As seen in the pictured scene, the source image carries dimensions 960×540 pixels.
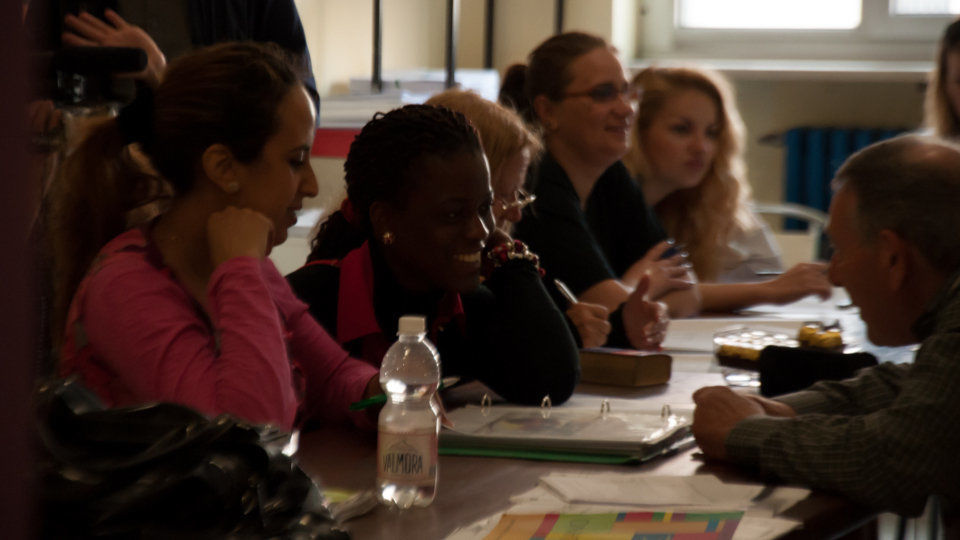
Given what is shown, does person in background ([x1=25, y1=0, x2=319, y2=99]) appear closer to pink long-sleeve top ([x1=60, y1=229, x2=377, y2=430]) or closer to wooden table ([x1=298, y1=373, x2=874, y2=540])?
pink long-sleeve top ([x1=60, y1=229, x2=377, y2=430])

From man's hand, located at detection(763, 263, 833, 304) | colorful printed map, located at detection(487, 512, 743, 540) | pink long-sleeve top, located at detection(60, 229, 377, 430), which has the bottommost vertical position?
man's hand, located at detection(763, 263, 833, 304)

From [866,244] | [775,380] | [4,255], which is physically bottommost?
[775,380]

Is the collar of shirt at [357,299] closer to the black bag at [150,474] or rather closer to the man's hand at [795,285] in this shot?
the black bag at [150,474]

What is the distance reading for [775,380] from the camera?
1.55 metres

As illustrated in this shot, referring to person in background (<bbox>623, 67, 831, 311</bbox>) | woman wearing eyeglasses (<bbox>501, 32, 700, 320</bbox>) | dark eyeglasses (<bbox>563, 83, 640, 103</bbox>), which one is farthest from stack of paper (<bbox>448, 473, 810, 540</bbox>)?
person in background (<bbox>623, 67, 831, 311</bbox>)

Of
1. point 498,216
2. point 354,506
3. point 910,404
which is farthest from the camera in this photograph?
point 498,216

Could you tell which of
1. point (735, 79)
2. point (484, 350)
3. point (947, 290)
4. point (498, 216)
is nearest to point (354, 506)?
point (484, 350)

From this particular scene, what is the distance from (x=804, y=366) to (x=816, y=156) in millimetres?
3355

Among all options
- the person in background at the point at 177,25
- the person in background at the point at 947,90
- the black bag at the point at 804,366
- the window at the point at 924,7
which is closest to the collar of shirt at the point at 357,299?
the person in background at the point at 177,25

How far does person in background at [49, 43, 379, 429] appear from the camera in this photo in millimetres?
1211

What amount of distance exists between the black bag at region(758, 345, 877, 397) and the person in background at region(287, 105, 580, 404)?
283 millimetres

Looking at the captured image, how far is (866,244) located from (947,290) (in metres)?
0.14

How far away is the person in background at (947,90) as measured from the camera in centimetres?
289

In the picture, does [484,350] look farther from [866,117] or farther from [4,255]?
[866,117]
